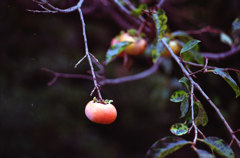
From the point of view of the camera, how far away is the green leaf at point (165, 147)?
0.49 metres

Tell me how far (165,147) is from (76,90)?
6.55 ft

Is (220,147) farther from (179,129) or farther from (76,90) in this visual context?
(76,90)

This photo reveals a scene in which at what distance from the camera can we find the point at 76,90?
2443mm

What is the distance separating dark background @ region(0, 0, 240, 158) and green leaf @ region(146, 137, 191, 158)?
0.67m

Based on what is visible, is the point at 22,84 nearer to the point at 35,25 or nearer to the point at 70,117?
the point at 70,117

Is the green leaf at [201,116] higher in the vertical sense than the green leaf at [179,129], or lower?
lower

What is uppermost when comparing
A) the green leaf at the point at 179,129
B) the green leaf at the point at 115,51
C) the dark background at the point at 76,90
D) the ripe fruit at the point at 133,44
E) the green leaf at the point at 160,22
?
the green leaf at the point at 160,22

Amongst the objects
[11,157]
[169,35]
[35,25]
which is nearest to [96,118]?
[169,35]

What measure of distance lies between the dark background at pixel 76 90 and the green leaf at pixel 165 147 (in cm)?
67

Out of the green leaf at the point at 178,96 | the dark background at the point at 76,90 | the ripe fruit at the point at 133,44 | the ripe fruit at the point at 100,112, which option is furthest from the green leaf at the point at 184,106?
the dark background at the point at 76,90


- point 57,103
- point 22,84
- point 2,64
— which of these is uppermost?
point 2,64

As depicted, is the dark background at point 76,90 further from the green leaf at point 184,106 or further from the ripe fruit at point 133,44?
the green leaf at point 184,106

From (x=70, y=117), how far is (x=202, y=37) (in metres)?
1.41

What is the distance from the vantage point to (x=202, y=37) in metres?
1.31
